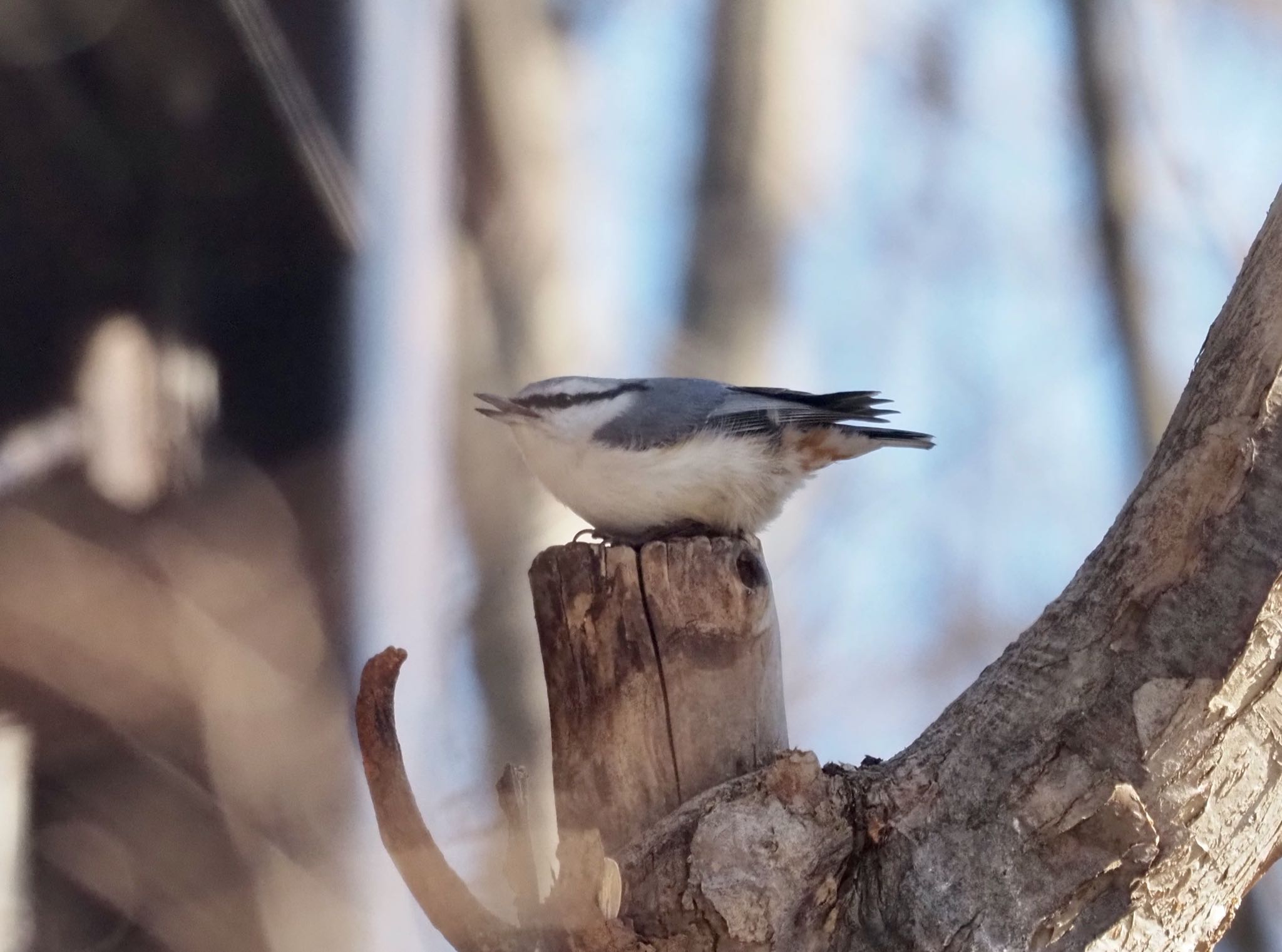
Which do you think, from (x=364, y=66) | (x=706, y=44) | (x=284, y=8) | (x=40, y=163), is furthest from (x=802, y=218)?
(x=40, y=163)

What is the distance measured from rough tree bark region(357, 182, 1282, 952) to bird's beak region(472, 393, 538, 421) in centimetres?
61

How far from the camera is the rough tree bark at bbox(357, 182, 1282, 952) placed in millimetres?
862

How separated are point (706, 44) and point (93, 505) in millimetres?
1784

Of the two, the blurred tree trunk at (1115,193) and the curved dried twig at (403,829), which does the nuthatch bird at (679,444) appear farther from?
the blurred tree trunk at (1115,193)

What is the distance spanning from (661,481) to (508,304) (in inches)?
39.4

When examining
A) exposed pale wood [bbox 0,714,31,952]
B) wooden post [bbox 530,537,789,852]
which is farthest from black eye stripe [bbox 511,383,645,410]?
exposed pale wood [bbox 0,714,31,952]

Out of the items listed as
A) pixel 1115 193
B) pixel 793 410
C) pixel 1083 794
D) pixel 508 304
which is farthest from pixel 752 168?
pixel 1083 794

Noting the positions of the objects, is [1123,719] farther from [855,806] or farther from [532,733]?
[532,733]

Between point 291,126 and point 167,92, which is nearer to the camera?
point 167,92

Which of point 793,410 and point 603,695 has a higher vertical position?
point 793,410

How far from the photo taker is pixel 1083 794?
2.85 ft

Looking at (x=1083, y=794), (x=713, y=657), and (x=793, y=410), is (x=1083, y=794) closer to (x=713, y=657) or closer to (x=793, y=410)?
(x=713, y=657)

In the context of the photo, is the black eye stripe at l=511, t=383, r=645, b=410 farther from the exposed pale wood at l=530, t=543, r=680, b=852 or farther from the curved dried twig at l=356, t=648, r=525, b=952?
the curved dried twig at l=356, t=648, r=525, b=952

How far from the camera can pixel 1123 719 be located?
2.88 feet
